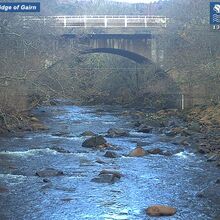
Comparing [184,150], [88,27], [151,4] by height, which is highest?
[151,4]

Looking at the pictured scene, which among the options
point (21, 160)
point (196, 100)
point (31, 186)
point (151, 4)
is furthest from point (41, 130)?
point (151, 4)

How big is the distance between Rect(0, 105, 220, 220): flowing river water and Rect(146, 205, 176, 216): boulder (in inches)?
7.9

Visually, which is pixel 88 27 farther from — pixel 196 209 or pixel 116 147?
pixel 196 209

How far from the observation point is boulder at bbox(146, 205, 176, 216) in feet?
43.8

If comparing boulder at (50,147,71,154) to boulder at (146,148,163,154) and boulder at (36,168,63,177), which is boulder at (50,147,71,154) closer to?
boulder at (146,148,163,154)

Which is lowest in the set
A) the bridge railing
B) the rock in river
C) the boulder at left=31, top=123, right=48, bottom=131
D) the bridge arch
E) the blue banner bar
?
the rock in river

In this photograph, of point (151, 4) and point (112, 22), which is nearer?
point (112, 22)

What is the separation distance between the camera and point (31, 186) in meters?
16.0

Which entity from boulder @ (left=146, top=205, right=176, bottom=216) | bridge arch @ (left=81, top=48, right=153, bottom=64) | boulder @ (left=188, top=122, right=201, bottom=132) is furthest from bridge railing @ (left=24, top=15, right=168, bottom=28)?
boulder @ (left=146, top=205, right=176, bottom=216)

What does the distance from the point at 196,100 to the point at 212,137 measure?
14.1m

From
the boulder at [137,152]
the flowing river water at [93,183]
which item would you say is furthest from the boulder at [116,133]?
the boulder at [137,152]

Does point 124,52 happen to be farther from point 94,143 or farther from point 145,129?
point 94,143
